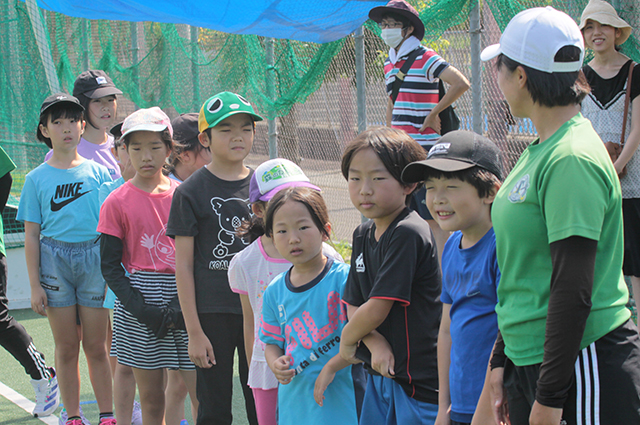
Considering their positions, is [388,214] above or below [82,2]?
below

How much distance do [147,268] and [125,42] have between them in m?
7.20

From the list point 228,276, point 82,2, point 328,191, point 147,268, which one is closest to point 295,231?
point 228,276

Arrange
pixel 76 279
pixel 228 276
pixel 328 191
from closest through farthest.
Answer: pixel 228 276 → pixel 76 279 → pixel 328 191

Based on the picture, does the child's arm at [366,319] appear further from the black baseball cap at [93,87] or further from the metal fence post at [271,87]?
the metal fence post at [271,87]

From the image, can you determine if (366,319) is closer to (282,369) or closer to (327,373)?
(327,373)

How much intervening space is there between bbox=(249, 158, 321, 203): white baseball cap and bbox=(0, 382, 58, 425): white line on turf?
2.40m

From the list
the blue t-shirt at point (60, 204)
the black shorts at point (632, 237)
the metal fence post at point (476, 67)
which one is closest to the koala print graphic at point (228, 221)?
the blue t-shirt at point (60, 204)

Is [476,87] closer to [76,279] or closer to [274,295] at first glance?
[274,295]

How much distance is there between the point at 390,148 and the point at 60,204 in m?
2.65

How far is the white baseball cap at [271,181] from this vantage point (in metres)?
2.75

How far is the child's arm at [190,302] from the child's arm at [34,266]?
4.53 feet

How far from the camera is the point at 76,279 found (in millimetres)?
3928

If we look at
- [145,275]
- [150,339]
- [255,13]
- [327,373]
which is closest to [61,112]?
[145,275]

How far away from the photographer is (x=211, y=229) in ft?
9.79
